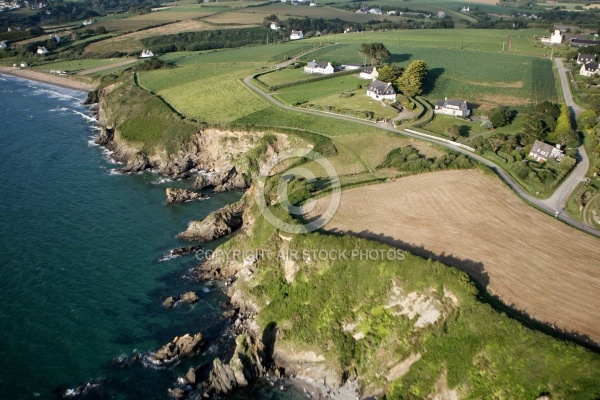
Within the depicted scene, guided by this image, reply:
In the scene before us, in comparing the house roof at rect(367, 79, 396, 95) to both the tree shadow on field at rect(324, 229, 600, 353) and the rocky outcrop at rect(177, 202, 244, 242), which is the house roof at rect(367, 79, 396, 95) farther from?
the tree shadow on field at rect(324, 229, 600, 353)

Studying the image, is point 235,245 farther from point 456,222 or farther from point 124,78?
point 124,78

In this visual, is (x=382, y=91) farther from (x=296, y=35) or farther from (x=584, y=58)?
(x=296, y=35)

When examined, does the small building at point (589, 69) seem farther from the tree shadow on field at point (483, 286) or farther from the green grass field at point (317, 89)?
the tree shadow on field at point (483, 286)

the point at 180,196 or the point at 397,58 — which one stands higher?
the point at 397,58

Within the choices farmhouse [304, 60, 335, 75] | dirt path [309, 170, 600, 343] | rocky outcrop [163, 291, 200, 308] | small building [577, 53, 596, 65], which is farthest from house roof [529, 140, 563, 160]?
small building [577, 53, 596, 65]

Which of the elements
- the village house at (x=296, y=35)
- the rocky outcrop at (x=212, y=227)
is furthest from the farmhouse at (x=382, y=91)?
the village house at (x=296, y=35)

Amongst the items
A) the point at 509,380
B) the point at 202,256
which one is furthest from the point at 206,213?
the point at 509,380

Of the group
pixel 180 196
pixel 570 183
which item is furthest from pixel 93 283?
pixel 570 183
